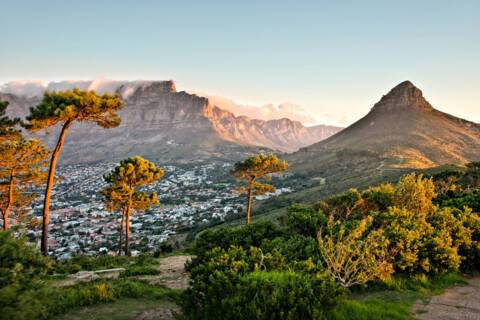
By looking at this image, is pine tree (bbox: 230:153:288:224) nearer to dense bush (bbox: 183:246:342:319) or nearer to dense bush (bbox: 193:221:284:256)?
dense bush (bbox: 193:221:284:256)

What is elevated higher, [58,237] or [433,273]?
[433,273]

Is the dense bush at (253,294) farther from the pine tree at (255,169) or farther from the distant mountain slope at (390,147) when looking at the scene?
the distant mountain slope at (390,147)

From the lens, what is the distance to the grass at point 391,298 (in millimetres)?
6574

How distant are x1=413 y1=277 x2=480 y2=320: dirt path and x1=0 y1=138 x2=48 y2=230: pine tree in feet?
78.2

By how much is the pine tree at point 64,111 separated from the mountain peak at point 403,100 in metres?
165

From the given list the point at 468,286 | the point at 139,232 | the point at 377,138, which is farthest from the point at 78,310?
the point at 377,138

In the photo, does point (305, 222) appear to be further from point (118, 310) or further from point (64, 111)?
point (64, 111)

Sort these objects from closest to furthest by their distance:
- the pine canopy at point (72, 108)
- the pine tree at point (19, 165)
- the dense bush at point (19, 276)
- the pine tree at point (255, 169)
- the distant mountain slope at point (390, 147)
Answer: the dense bush at point (19, 276), the pine canopy at point (72, 108), the pine tree at point (19, 165), the pine tree at point (255, 169), the distant mountain slope at point (390, 147)

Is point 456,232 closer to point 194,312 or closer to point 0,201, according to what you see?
point 194,312

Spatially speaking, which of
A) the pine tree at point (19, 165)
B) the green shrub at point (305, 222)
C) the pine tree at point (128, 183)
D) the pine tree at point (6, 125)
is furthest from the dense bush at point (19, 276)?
the pine tree at point (128, 183)

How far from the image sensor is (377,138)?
127562mm

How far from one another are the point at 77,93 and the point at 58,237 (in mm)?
48306

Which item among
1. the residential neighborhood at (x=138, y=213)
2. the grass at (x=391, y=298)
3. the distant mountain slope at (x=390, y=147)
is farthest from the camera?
the distant mountain slope at (x=390, y=147)

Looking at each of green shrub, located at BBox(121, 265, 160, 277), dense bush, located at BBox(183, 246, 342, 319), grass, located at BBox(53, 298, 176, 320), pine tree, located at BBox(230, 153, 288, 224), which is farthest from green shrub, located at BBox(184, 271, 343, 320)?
pine tree, located at BBox(230, 153, 288, 224)
